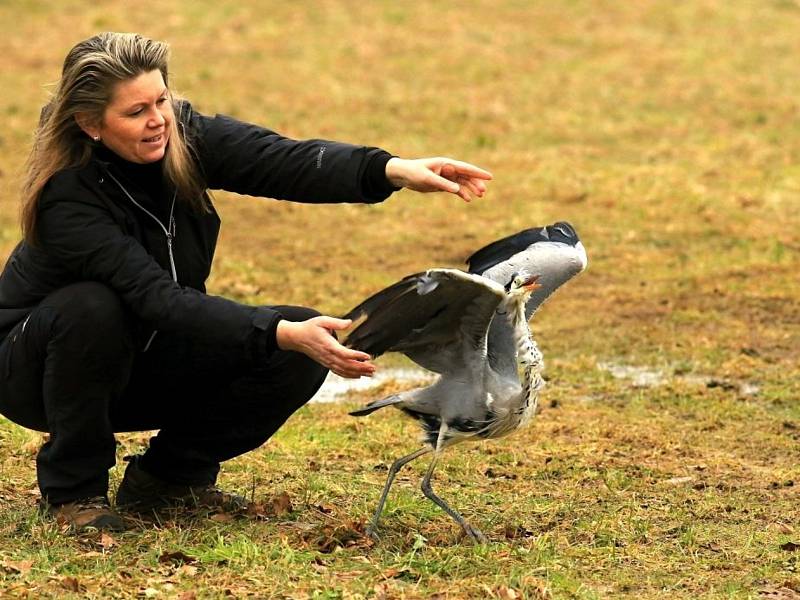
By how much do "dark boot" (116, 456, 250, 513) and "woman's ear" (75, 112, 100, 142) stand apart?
1343mm

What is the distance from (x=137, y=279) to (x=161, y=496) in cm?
110

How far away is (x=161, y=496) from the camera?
222 inches

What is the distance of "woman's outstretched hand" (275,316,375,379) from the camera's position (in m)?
4.73

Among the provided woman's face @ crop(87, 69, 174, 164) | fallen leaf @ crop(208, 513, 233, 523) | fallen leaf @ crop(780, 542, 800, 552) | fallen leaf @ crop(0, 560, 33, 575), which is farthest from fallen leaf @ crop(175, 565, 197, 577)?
fallen leaf @ crop(780, 542, 800, 552)

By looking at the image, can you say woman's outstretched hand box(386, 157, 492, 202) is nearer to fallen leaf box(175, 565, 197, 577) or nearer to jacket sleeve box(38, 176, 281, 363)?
jacket sleeve box(38, 176, 281, 363)

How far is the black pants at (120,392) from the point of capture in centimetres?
500

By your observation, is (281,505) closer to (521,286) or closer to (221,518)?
(221,518)

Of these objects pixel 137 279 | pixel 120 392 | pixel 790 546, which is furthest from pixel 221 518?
pixel 790 546

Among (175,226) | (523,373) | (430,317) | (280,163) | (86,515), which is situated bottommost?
(86,515)

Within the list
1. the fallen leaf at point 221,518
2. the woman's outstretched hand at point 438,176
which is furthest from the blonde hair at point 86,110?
the fallen leaf at point 221,518

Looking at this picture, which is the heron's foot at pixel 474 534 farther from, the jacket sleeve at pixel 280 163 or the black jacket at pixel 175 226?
the jacket sleeve at pixel 280 163

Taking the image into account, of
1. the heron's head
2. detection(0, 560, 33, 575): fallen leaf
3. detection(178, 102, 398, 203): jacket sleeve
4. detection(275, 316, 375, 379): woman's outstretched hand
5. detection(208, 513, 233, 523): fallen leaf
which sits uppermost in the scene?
detection(178, 102, 398, 203): jacket sleeve

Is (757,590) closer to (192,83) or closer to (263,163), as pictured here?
(263,163)

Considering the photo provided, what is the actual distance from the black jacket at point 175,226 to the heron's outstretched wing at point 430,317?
14.2 inches
